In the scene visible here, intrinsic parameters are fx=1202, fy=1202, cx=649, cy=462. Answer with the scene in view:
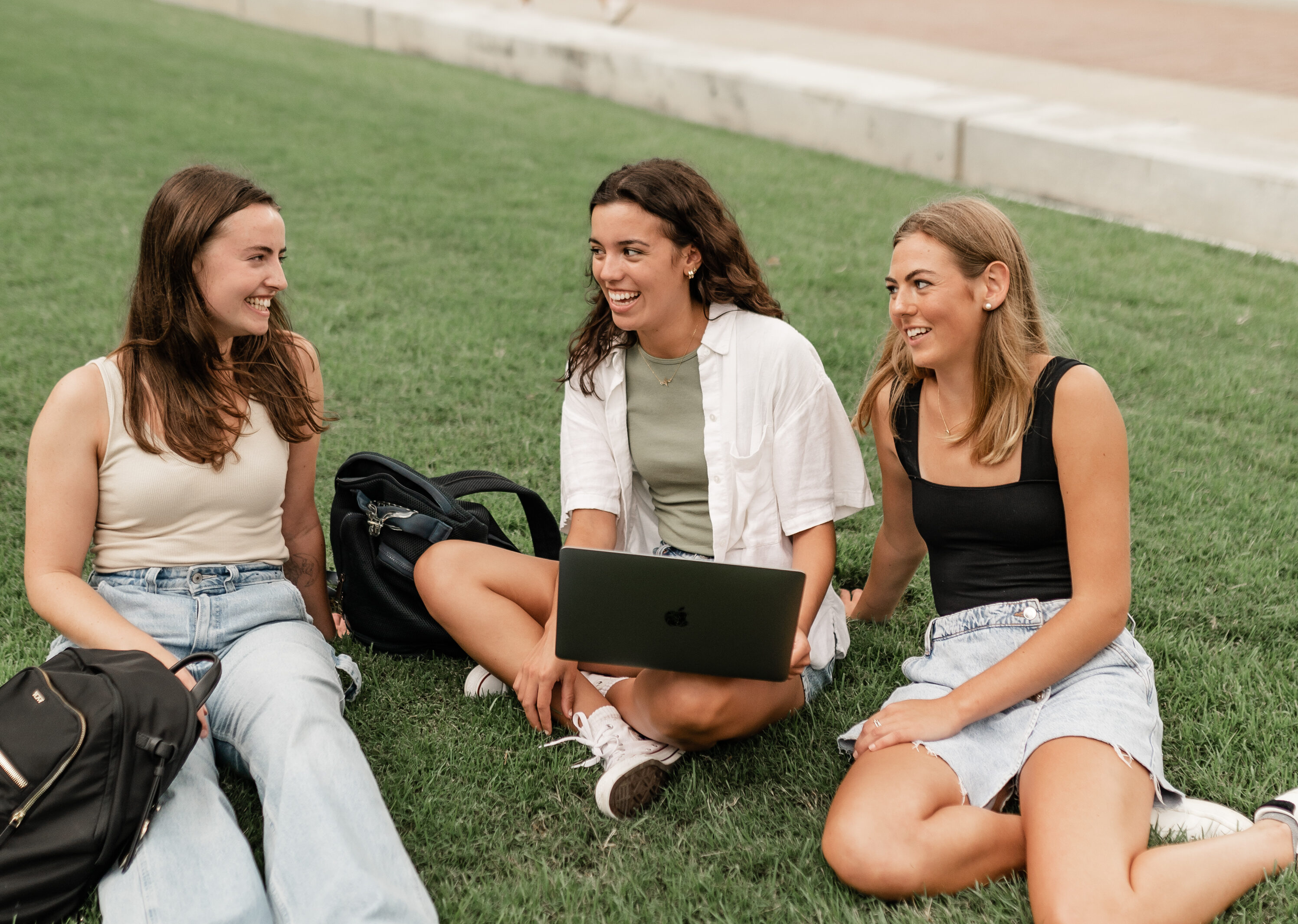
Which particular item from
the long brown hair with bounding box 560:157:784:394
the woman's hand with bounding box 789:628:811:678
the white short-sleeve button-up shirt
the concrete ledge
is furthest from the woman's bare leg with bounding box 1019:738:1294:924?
the concrete ledge

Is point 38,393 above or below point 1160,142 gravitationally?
below

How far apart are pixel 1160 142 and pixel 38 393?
7.10 m

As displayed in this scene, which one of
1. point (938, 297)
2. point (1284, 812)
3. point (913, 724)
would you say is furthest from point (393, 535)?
point (1284, 812)

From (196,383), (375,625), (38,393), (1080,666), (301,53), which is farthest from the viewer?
(301,53)

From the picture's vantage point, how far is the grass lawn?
9.14 feet

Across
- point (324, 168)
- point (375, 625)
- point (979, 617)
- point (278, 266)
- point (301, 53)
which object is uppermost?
point (301, 53)

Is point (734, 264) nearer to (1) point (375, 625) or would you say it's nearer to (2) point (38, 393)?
(1) point (375, 625)

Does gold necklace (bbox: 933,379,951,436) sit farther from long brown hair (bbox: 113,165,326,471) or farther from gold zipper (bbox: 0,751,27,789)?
gold zipper (bbox: 0,751,27,789)

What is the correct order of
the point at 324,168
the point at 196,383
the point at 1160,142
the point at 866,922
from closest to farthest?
the point at 866,922
the point at 196,383
the point at 1160,142
the point at 324,168

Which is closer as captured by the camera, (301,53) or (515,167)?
(515,167)

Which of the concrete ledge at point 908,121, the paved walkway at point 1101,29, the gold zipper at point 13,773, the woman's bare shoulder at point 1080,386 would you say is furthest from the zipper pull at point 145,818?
the paved walkway at point 1101,29

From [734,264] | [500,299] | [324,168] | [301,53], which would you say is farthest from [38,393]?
[301,53]

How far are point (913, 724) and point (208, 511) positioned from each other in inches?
69.4

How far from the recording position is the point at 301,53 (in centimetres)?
1312
